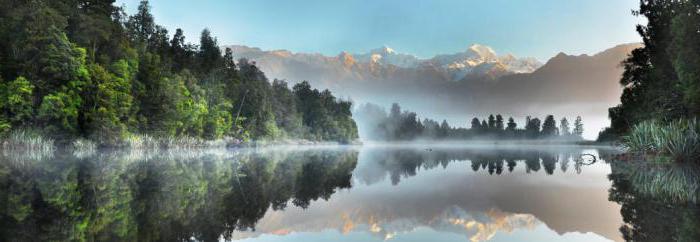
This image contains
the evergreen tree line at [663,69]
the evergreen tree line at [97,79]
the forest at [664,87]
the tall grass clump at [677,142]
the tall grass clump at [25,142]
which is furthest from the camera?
the evergreen tree line at [97,79]

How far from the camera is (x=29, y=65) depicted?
39344 mm

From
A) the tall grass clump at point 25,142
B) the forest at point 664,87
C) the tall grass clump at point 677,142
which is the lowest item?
the tall grass clump at point 25,142

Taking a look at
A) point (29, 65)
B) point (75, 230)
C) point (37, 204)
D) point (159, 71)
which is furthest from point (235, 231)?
point (159, 71)

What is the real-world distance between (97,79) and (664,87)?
49.3 metres

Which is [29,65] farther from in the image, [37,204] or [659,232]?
[659,232]

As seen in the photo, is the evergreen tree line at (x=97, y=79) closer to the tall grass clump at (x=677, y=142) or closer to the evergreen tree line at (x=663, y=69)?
the tall grass clump at (x=677, y=142)

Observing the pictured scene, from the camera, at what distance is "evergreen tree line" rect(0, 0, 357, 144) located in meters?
39.3

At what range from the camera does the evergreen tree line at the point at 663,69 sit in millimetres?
24750

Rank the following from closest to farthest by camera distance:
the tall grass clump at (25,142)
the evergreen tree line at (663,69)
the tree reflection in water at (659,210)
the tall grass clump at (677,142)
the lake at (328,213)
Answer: the tree reflection in water at (659,210), the lake at (328,213), the tall grass clump at (677,142), the evergreen tree line at (663,69), the tall grass clump at (25,142)

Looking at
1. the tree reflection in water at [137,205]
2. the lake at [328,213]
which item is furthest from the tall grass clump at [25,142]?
the lake at [328,213]

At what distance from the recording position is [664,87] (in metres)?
33.3

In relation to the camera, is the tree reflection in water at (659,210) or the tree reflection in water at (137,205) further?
the tree reflection in water at (137,205)

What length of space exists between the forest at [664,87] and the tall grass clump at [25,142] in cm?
4254

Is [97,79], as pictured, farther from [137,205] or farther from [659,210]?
[659,210]
